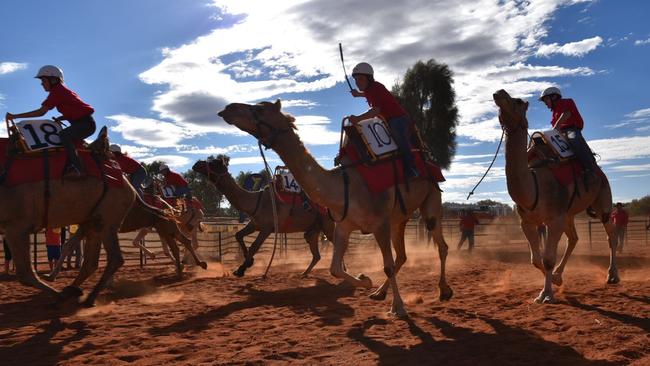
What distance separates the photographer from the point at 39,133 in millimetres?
7559

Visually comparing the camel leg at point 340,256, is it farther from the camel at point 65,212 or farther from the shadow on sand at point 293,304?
the camel at point 65,212

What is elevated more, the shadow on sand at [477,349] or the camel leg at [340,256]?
the camel leg at [340,256]

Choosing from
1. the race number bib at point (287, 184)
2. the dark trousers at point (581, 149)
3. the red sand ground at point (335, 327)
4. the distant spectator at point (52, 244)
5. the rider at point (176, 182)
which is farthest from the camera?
the rider at point (176, 182)

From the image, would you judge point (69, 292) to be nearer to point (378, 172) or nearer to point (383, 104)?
point (378, 172)

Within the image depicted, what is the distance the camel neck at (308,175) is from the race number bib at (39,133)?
333 centimetres

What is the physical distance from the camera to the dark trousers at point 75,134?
763 centimetres

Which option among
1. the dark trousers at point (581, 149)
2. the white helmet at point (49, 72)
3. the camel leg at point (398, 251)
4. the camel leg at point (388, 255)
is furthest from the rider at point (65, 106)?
the dark trousers at point (581, 149)

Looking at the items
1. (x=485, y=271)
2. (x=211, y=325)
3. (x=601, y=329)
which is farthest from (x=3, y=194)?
(x=485, y=271)

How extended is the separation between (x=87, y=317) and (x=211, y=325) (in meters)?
1.87

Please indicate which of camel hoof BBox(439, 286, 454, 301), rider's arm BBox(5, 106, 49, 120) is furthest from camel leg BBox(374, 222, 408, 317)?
rider's arm BBox(5, 106, 49, 120)

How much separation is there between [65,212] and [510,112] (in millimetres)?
6630

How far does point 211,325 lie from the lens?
6926 millimetres

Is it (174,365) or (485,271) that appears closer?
(174,365)

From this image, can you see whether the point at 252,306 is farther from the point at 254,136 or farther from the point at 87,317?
the point at 254,136
